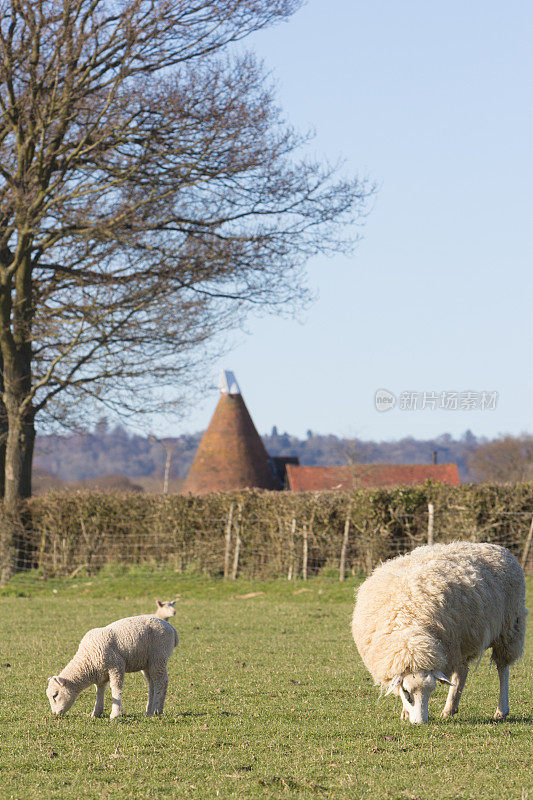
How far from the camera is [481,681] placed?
10164 millimetres

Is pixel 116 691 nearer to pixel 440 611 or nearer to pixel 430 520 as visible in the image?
pixel 440 611

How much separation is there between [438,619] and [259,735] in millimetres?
1750

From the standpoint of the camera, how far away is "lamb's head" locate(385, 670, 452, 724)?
725cm

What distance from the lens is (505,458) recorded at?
308 ft

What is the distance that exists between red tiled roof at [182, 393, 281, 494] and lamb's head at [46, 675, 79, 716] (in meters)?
38.3

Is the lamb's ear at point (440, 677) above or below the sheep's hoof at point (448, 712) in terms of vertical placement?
above

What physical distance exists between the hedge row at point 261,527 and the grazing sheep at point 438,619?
13.4 m

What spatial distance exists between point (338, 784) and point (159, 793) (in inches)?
44.9

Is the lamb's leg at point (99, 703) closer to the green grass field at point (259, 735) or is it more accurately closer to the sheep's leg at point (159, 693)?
the green grass field at point (259, 735)

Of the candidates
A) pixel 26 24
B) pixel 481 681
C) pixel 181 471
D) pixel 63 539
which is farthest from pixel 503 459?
pixel 181 471

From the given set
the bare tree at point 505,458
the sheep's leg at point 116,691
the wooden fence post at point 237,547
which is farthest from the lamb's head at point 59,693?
the bare tree at point 505,458

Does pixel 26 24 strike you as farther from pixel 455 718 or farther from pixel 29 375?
pixel 455 718

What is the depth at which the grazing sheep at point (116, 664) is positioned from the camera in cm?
782

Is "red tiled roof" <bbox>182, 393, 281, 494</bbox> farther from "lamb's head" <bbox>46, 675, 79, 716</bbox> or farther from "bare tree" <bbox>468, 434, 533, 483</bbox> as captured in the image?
"bare tree" <bbox>468, 434, 533, 483</bbox>
